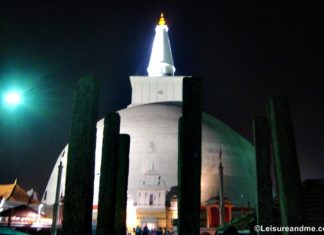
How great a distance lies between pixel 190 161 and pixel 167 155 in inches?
1018

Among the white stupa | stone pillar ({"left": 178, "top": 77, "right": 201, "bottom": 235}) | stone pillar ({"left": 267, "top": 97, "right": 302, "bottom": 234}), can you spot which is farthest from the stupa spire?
stone pillar ({"left": 267, "top": 97, "right": 302, "bottom": 234})

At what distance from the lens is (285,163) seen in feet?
23.1

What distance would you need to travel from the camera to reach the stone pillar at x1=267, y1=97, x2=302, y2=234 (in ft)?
22.3

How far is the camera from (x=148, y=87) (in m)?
43.7

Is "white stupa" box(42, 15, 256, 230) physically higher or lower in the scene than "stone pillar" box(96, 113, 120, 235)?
higher

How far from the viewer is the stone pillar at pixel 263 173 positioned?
9180 mm

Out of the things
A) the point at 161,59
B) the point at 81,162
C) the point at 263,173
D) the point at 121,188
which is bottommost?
the point at 121,188

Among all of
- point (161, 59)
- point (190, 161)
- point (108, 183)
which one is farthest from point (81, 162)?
point (161, 59)

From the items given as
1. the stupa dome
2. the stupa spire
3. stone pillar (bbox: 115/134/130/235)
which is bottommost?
stone pillar (bbox: 115/134/130/235)

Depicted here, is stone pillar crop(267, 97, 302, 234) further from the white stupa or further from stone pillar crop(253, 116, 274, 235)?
the white stupa

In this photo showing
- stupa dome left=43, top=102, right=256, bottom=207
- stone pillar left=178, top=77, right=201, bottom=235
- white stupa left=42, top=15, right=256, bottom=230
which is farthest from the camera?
stupa dome left=43, top=102, right=256, bottom=207

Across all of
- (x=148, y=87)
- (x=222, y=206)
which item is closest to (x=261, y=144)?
(x=222, y=206)

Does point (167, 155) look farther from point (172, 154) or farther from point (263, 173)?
point (263, 173)

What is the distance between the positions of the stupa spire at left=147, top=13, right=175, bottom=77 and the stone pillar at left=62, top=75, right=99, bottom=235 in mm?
36636
